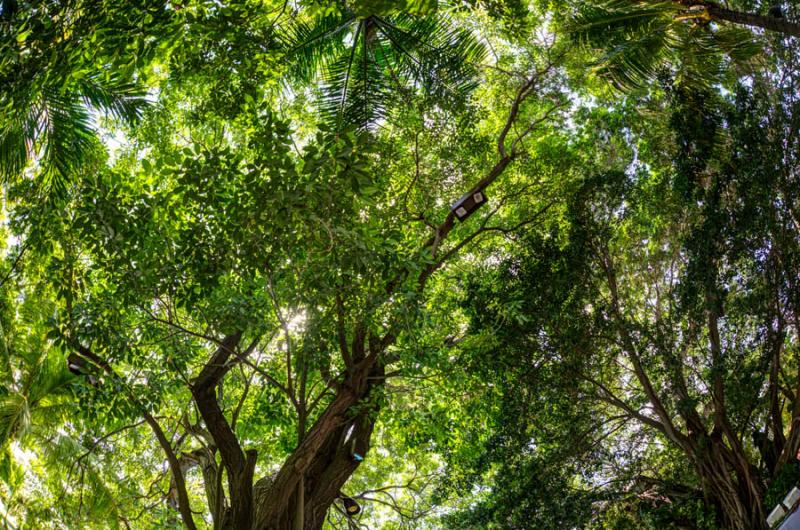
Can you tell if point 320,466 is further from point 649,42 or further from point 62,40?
point 649,42

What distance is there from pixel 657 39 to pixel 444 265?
3.83 m

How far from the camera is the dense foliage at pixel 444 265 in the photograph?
5672mm

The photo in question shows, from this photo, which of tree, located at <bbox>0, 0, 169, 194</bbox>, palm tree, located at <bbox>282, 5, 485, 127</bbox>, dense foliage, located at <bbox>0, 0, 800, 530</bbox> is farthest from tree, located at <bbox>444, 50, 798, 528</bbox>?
tree, located at <bbox>0, 0, 169, 194</bbox>

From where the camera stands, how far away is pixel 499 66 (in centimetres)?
927

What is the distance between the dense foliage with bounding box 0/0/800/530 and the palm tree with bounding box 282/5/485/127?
0.04 meters

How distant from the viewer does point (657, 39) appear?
806 centimetres

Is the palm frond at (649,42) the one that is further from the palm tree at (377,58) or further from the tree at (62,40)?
the tree at (62,40)

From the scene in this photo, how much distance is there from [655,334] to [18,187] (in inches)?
275

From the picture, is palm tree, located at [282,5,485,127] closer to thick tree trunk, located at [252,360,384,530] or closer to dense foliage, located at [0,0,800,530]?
dense foliage, located at [0,0,800,530]

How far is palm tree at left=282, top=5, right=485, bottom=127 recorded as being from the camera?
25.5 feet

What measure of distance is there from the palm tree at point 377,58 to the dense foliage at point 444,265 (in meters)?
0.04

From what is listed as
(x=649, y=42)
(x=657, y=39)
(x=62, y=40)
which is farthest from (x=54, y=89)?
(x=657, y=39)

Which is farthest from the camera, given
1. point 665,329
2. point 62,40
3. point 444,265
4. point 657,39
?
point 444,265

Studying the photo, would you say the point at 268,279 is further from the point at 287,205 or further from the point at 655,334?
the point at 655,334
